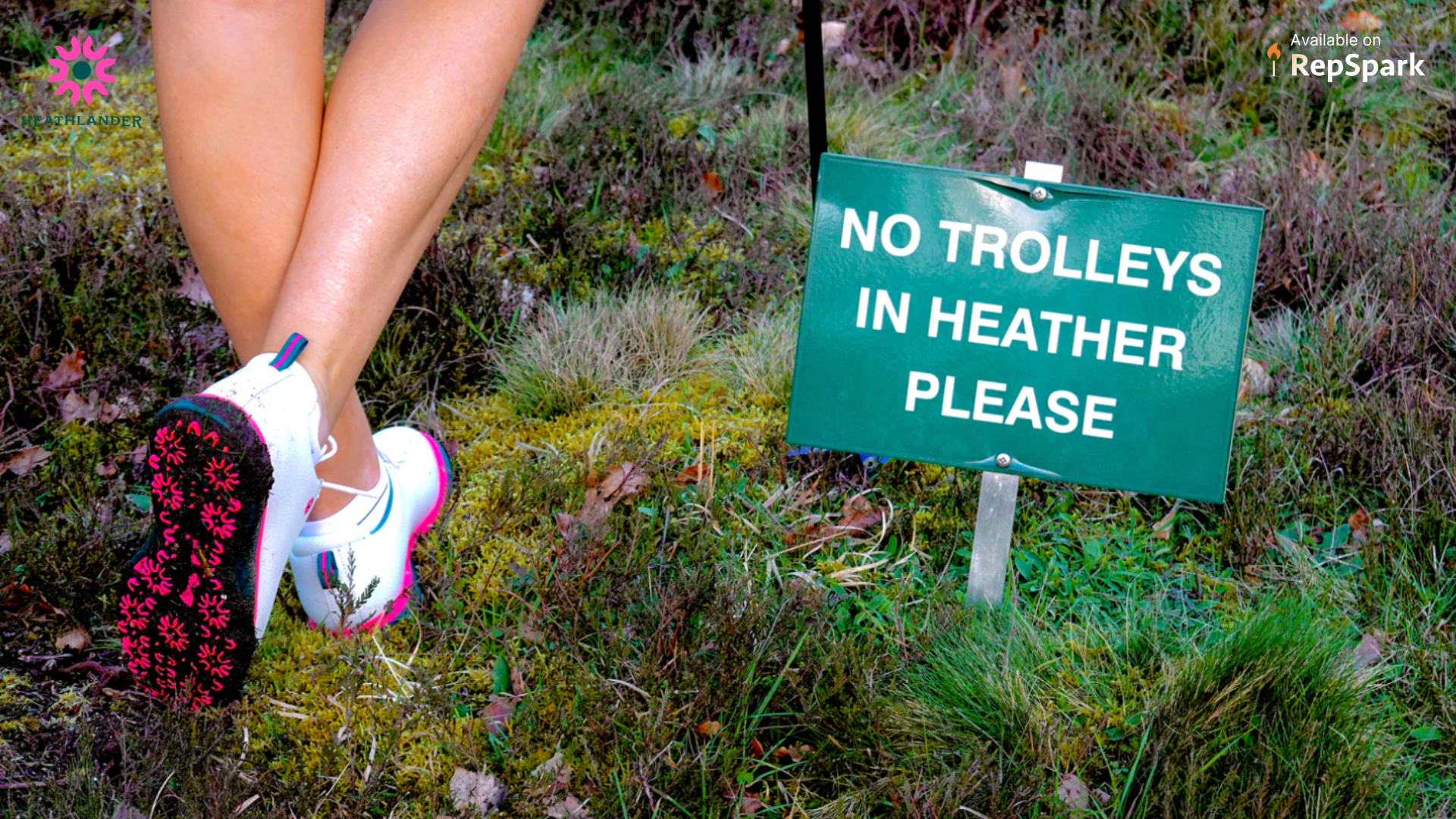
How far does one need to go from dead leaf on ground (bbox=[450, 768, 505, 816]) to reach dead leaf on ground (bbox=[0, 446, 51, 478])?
1.43m

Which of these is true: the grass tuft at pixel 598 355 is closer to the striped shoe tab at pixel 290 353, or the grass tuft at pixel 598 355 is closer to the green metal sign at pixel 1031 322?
the green metal sign at pixel 1031 322

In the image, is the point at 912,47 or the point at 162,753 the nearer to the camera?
the point at 162,753

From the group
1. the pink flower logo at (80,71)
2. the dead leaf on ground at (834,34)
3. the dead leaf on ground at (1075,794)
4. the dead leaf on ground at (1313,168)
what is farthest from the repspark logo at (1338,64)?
the pink flower logo at (80,71)

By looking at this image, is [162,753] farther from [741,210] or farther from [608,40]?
[608,40]

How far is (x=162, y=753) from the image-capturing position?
1.94 metres

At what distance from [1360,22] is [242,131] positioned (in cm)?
409

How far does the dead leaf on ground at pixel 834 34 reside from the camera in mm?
4375

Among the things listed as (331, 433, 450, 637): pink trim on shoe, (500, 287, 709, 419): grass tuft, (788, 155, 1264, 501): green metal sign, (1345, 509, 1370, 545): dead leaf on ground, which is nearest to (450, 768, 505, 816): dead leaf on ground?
(331, 433, 450, 637): pink trim on shoe

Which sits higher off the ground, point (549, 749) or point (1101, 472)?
point (1101, 472)

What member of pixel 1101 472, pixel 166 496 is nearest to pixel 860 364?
pixel 1101 472

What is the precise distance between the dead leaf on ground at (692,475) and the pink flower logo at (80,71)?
2.93 metres

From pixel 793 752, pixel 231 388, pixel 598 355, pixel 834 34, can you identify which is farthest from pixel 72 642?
pixel 834 34

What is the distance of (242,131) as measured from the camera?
182cm

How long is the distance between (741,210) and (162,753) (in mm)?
2277
